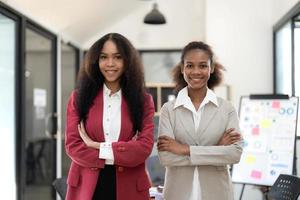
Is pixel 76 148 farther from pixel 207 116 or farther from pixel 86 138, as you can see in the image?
pixel 207 116

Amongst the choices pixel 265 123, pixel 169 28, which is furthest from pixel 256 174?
pixel 169 28

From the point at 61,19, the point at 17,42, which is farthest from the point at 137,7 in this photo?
the point at 17,42

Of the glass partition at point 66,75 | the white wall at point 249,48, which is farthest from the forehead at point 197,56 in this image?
the glass partition at point 66,75

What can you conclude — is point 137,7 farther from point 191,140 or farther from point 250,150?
point 191,140

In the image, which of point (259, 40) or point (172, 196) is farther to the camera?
point (259, 40)

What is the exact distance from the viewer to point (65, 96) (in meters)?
6.08

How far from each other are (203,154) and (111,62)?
1.95 ft

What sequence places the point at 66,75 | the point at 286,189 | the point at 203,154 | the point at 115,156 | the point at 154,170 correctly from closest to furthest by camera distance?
the point at 115,156, the point at 203,154, the point at 286,189, the point at 154,170, the point at 66,75

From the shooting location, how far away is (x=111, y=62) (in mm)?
1890

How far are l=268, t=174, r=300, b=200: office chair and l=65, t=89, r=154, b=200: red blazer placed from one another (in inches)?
41.9

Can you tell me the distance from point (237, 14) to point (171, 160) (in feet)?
12.0

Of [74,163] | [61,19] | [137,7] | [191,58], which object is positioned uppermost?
[137,7]

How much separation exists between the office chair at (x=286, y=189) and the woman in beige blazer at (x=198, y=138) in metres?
0.71

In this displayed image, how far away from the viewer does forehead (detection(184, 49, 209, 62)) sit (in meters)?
2.05
